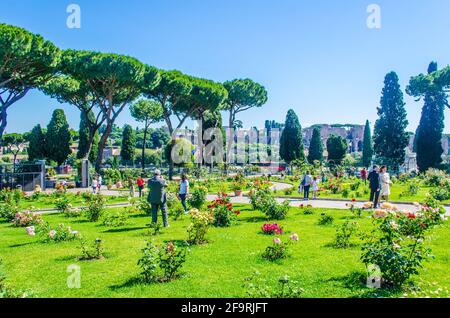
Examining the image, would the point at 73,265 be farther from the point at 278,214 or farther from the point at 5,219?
the point at 5,219

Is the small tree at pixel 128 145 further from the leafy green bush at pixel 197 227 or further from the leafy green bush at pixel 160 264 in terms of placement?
the leafy green bush at pixel 160 264

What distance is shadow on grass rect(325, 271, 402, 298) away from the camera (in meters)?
5.23

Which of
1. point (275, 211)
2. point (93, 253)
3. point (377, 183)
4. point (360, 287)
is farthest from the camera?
point (377, 183)

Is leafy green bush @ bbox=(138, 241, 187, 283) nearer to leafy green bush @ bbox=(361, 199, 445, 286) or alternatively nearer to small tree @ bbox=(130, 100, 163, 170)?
leafy green bush @ bbox=(361, 199, 445, 286)

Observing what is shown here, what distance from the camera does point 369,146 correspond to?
60.1 meters

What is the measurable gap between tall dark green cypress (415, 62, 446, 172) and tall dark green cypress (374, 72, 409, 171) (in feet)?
10.1

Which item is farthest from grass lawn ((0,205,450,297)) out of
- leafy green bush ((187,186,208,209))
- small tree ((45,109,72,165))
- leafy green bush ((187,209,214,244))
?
small tree ((45,109,72,165))

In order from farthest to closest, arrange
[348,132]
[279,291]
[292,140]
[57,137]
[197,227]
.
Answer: [348,132] → [292,140] → [57,137] → [197,227] → [279,291]

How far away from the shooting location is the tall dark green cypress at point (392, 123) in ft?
139

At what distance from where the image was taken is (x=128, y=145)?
53938mm

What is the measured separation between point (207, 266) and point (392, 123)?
1586 inches

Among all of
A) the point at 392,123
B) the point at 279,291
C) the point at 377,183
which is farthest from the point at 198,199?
the point at 392,123

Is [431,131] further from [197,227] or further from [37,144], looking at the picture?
[37,144]

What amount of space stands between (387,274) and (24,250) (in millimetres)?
7136
